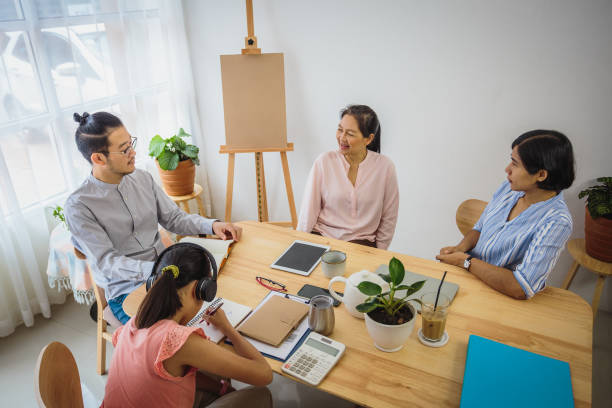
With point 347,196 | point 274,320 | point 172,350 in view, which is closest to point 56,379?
point 172,350

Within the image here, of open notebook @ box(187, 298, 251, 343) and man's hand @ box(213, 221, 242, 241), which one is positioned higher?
man's hand @ box(213, 221, 242, 241)

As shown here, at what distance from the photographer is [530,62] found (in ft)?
7.75

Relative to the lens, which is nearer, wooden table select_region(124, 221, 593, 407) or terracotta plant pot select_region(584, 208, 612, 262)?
wooden table select_region(124, 221, 593, 407)

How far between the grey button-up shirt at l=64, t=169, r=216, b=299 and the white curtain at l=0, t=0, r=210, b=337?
0.82m

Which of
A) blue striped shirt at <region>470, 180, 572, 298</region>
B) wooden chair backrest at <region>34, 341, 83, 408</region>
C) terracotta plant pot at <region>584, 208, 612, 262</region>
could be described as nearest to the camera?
wooden chair backrest at <region>34, 341, 83, 408</region>

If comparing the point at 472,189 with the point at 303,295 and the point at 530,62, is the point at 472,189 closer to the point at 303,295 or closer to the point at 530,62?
the point at 530,62

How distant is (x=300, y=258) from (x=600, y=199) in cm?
164

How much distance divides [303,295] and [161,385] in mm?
→ 551

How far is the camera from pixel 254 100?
8.99 ft

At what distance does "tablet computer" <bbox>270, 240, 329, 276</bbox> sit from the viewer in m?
1.62

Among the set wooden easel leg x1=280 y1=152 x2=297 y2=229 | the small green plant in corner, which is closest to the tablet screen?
the small green plant in corner

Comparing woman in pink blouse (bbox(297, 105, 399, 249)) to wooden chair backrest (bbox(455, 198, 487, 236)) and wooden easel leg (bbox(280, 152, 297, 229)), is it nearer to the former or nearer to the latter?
wooden chair backrest (bbox(455, 198, 487, 236))

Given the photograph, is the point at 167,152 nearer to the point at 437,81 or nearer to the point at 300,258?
the point at 300,258

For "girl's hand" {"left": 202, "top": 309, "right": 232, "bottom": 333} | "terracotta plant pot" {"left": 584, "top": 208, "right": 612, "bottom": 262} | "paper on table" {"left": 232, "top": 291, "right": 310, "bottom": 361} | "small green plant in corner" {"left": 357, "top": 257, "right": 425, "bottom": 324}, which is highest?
"small green plant in corner" {"left": 357, "top": 257, "right": 425, "bottom": 324}
